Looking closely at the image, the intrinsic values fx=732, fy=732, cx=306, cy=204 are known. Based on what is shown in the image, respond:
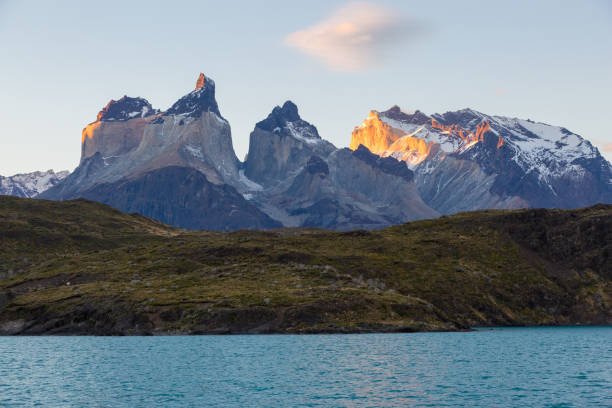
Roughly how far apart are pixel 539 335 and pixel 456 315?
109ft

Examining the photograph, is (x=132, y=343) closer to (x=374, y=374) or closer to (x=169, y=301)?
(x=169, y=301)

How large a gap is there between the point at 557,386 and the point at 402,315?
93871 millimetres

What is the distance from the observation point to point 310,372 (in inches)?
3922

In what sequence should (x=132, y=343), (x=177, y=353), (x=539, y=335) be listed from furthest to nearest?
1. (x=539, y=335)
2. (x=132, y=343)
3. (x=177, y=353)

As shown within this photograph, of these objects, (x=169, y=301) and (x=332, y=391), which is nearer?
(x=332, y=391)

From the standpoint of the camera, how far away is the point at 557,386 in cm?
8612

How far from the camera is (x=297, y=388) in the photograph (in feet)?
282

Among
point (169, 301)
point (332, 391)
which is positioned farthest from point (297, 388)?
point (169, 301)

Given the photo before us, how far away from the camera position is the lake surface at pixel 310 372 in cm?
7850

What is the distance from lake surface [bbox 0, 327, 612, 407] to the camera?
78.5 metres

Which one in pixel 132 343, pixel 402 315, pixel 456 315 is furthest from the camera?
pixel 456 315

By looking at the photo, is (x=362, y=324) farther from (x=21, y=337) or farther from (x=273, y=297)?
(x=21, y=337)

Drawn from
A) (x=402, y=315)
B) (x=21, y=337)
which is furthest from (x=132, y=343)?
(x=402, y=315)

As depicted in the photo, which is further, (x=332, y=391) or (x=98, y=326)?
(x=98, y=326)
